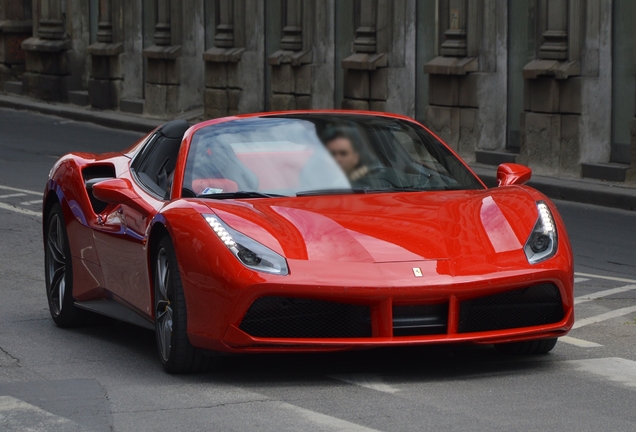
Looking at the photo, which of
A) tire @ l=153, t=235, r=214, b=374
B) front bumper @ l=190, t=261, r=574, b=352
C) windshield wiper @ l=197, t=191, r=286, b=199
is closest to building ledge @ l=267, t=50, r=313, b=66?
windshield wiper @ l=197, t=191, r=286, b=199

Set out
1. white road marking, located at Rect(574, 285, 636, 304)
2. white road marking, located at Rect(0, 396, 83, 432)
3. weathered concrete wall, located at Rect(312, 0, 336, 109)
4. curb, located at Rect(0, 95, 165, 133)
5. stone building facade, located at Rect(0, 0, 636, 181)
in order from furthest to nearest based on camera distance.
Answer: curb, located at Rect(0, 95, 165, 133) → weathered concrete wall, located at Rect(312, 0, 336, 109) → stone building facade, located at Rect(0, 0, 636, 181) → white road marking, located at Rect(574, 285, 636, 304) → white road marking, located at Rect(0, 396, 83, 432)

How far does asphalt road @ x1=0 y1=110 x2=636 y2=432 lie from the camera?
213 inches

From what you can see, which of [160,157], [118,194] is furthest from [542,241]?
[160,157]

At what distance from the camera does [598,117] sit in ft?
58.1

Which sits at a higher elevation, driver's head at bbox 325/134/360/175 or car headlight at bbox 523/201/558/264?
driver's head at bbox 325/134/360/175

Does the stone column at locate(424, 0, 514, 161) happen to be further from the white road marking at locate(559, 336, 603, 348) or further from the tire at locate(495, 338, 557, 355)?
the tire at locate(495, 338, 557, 355)

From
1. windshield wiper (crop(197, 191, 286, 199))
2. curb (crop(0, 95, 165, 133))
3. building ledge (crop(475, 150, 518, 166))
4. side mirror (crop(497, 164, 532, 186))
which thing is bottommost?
curb (crop(0, 95, 165, 133))

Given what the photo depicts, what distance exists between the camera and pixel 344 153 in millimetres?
7176

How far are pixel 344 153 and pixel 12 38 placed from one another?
1106 inches

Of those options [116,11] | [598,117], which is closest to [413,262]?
[598,117]

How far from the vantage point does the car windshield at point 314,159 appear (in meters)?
6.93

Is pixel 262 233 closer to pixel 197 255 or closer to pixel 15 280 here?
pixel 197 255

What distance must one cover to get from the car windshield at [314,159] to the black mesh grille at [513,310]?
1.02m

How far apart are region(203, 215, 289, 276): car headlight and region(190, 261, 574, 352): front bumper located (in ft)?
0.21
